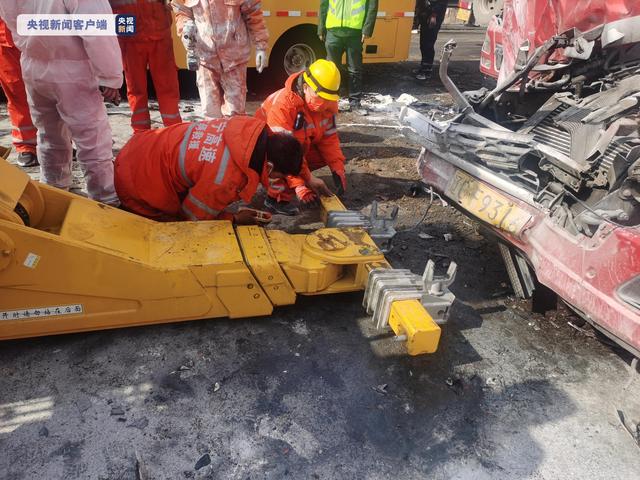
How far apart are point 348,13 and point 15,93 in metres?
3.93

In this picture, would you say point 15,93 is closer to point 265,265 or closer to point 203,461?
point 265,265

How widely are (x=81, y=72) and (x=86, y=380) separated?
2.08 m

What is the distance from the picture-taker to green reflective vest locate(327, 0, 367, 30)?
6055 mm

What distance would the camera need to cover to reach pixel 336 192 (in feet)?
14.3

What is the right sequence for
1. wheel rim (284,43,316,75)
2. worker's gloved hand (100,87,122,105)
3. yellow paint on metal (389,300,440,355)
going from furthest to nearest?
1. wheel rim (284,43,316,75)
2. worker's gloved hand (100,87,122,105)
3. yellow paint on metal (389,300,440,355)

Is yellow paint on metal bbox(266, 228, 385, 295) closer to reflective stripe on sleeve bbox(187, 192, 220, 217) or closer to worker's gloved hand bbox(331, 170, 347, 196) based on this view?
reflective stripe on sleeve bbox(187, 192, 220, 217)

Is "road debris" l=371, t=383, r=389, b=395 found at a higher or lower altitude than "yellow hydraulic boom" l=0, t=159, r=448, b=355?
lower

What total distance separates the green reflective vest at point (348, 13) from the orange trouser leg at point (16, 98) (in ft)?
12.2

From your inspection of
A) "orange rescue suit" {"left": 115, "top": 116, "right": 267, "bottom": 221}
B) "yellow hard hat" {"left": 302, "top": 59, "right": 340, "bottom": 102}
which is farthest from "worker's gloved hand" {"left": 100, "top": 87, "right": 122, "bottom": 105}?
"yellow hard hat" {"left": 302, "top": 59, "right": 340, "bottom": 102}

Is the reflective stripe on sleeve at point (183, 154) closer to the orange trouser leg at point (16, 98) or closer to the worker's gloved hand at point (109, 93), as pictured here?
the worker's gloved hand at point (109, 93)

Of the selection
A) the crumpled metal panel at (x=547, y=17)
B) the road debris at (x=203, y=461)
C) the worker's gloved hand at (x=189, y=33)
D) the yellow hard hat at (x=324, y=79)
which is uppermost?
the crumpled metal panel at (x=547, y=17)

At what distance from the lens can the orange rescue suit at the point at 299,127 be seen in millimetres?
3611

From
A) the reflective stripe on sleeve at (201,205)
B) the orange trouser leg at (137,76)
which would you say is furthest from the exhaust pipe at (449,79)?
the orange trouser leg at (137,76)

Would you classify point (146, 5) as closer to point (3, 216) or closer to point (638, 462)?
point (3, 216)
